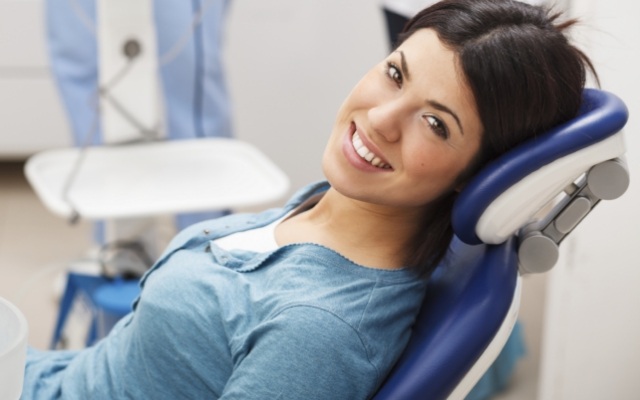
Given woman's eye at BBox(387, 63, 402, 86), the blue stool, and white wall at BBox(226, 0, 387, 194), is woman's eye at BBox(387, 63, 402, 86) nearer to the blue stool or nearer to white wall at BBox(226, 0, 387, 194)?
the blue stool

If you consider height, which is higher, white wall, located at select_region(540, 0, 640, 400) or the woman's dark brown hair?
the woman's dark brown hair

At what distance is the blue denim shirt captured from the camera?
3.45 ft

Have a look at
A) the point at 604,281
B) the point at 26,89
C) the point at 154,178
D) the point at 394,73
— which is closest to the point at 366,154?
the point at 394,73

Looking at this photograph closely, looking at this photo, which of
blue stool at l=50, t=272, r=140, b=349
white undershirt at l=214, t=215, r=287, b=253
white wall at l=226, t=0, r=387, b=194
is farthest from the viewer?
white wall at l=226, t=0, r=387, b=194

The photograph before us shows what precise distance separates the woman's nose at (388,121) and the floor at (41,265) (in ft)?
4.68

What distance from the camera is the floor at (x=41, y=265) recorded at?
8.34ft

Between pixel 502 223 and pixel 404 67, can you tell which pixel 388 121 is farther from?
pixel 502 223

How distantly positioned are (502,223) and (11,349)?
540 millimetres

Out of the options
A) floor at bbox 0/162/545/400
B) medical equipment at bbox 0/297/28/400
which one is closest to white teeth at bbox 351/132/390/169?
medical equipment at bbox 0/297/28/400

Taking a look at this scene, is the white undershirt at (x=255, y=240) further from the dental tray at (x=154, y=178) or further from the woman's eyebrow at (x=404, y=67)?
the dental tray at (x=154, y=178)

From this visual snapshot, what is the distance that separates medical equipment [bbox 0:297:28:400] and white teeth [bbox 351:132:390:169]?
442mm

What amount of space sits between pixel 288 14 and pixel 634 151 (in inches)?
70.6

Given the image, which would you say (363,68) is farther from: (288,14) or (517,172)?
(517,172)

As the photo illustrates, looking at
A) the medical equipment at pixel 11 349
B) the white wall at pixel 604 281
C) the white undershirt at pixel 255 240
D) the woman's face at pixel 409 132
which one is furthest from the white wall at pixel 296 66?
the medical equipment at pixel 11 349
